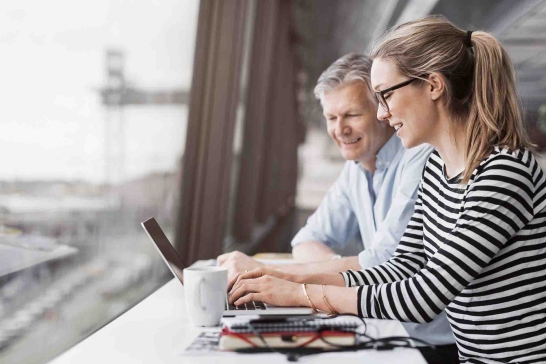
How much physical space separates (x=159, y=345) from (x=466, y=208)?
0.69m

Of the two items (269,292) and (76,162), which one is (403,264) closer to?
(269,292)

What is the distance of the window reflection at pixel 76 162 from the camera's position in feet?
4.39

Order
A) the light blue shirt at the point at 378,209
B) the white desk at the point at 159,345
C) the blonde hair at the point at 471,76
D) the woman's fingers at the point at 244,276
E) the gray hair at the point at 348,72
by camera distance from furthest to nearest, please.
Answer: the gray hair at the point at 348,72
the light blue shirt at the point at 378,209
the woman's fingers at the point at 244,276
the blonde hair at the point at 471,76
the white desk at the point at 159,345

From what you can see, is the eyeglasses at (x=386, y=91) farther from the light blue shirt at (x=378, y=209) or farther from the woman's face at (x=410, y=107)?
the light blue shirt at (x=378, y=209)

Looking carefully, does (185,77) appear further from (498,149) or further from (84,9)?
(498,149)

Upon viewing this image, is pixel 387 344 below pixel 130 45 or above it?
below

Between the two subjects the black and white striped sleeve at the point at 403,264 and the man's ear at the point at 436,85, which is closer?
the man's ear at the point at 436,85

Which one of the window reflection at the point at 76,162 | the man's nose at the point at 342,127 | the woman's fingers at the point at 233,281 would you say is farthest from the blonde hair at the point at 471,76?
the window reflection at the point at 76,162

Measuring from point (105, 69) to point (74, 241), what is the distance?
22.1 inches

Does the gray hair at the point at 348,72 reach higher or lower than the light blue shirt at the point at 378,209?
higher

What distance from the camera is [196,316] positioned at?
1.22 metres

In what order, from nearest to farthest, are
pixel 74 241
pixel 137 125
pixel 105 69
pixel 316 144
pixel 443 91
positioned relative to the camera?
pixel 443 91
pixel 74 241
pixel 105 69
pixel 137 125
pixel 316 144

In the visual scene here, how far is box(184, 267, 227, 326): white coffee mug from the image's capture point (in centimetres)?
120

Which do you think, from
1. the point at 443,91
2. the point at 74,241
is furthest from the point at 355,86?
the point at 74,241
